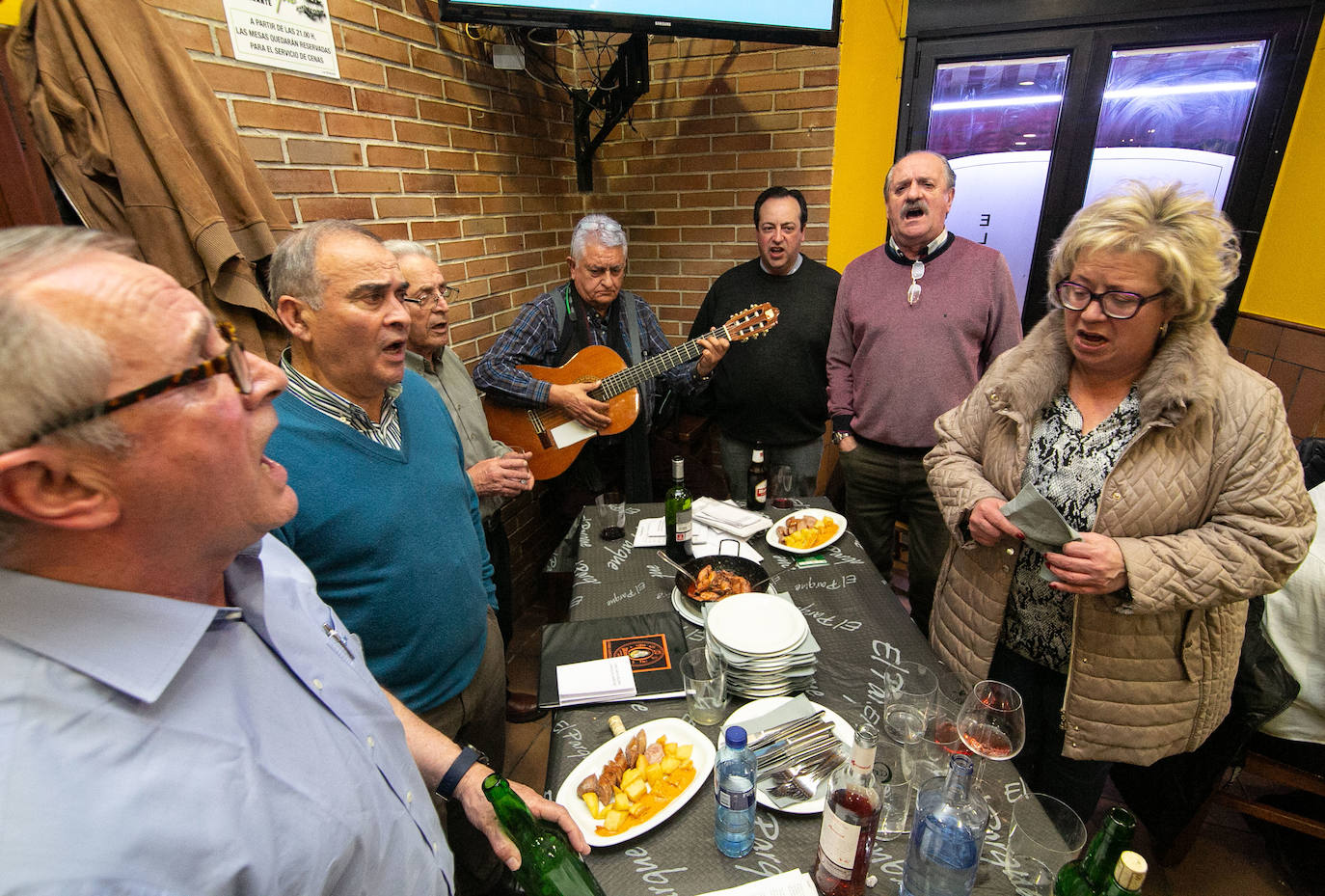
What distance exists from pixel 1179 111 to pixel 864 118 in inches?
59.0

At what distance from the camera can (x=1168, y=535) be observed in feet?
4.35

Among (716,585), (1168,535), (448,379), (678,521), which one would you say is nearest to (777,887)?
(716,585)

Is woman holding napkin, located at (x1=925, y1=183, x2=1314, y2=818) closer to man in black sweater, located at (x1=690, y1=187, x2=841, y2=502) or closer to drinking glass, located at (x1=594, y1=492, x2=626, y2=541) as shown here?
drinking glass, located at (x1=594, y1=492, x2=626, y2=541)

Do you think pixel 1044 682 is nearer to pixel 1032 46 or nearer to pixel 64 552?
pixel 64 552

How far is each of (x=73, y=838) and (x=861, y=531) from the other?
2.65 metres

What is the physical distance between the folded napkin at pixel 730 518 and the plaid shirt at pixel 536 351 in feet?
2.72

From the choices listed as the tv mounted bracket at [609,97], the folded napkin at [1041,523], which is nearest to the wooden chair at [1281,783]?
the folded napkin at [1041,523]

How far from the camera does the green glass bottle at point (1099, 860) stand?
86 centimetres

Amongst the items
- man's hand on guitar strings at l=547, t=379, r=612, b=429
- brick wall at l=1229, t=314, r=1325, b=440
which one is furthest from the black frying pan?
brick wall at l=1229, t=314, r=1325, b=440

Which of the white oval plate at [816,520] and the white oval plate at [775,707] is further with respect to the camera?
the white oval plate at [816,520]

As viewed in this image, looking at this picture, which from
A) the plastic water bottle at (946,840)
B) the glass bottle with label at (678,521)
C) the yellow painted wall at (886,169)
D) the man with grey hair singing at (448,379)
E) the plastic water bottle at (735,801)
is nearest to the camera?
the plastic water bottle at (946,840)

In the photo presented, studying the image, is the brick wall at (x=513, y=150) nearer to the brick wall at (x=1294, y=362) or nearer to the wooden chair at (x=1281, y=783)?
the brick wall at (x=1294, y=362)

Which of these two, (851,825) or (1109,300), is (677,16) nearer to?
(1109,300)

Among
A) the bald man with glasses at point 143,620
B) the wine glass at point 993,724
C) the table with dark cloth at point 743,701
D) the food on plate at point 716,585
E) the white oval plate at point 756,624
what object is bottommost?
the table with dark cloth at point 743,701
